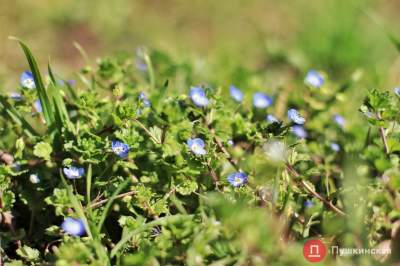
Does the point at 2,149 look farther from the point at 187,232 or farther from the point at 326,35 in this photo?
the point at 326,35

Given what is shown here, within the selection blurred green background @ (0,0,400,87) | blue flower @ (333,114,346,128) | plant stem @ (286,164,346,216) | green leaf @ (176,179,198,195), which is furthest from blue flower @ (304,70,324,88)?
blurred green background @ (0,0,400,87)

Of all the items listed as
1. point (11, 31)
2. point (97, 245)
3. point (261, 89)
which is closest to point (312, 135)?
point (261, 89)

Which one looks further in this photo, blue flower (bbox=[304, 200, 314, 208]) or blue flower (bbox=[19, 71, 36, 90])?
blue flower (bbox=[19, 71, 36, 90])

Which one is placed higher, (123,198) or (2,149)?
(2,149)

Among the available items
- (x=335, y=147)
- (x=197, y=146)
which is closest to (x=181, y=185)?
(x=197, y=146)

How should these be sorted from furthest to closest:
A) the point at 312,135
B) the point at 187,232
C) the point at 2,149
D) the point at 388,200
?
the point at 312,135 → the point at 2,149 → the point at 388,200 → the point at 187,232

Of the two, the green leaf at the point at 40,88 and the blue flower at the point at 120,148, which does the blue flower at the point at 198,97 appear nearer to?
the blue flower at the point at 120,148

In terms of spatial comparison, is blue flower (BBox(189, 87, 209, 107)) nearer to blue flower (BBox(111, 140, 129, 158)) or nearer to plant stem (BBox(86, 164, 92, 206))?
blue flower (BBox(111, 140, 129, 158))
